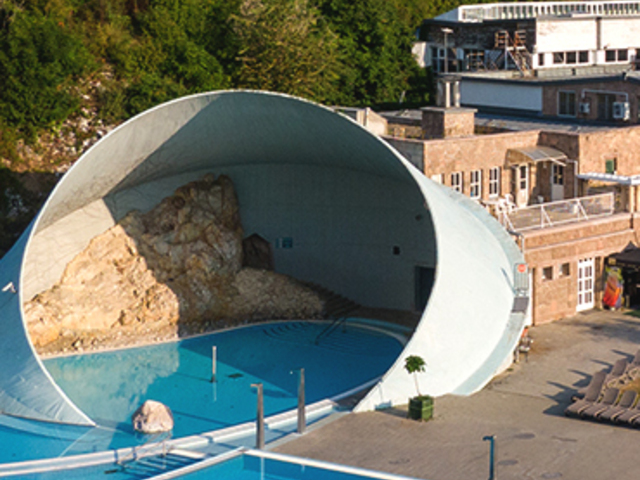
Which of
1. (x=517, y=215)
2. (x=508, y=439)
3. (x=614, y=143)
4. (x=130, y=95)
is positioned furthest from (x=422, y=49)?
(x=508, y=439)

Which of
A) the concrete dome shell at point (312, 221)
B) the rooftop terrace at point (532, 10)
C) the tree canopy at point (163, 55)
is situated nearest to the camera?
the concrete dome shell at point (312, 221)

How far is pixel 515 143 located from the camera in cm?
3312

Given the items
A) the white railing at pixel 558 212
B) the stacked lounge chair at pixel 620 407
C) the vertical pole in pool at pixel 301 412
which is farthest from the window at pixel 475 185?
the vertical pole in pool at pixel 301 412

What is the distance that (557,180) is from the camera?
3366 centimetres

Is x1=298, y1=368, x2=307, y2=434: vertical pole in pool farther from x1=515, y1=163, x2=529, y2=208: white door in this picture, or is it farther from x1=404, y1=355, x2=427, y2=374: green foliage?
x1=515, y1=163, x2=529, y2=208: white door

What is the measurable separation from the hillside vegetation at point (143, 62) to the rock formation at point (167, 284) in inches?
225

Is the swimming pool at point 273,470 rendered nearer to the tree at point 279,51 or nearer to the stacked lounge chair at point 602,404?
the stacked lounge chair at point 602,404

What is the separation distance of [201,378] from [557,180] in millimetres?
13159

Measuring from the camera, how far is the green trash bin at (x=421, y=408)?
2230 cm

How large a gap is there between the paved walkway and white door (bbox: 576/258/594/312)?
15.8 feet

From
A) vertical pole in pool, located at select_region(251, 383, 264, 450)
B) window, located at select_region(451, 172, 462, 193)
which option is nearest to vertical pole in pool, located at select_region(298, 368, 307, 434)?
vertical pole in pool, located at select_region(251, 383, 264, 450)

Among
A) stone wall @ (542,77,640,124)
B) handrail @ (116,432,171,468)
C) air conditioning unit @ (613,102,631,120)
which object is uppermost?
stone wall @ (542,77,640,124)

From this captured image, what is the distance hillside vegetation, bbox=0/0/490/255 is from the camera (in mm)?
38438

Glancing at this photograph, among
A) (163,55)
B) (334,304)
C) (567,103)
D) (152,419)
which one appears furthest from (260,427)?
(163,55)
